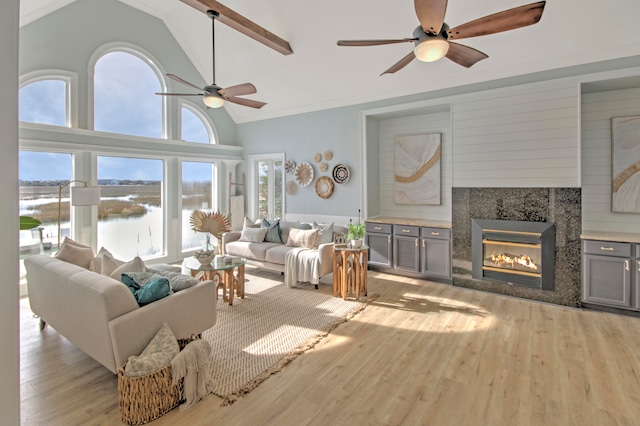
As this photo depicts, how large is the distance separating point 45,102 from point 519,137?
22.7 feet

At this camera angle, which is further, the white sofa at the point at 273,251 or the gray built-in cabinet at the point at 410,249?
the gray built-in cabinet at the point at 410,249

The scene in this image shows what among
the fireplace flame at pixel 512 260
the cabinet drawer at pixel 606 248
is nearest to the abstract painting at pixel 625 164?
the cabinet drawer at pixel 606 248

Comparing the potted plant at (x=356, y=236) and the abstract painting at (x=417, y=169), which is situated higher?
the abstract painting at (x=417, y=169)

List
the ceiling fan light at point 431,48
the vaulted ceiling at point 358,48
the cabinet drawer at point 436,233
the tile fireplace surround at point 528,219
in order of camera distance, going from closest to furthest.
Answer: the ceiling fan light at point 431,48, the vaulted ceiling at point 358,48, the tile fireplace surround at point 528,219, the cabinet drawer at point 436,233

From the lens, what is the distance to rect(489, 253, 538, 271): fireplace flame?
4582 mm

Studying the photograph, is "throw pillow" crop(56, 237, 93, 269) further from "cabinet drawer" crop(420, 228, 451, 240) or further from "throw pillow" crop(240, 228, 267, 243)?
"cabinet drawer" crop(420, 228, 451, 240)

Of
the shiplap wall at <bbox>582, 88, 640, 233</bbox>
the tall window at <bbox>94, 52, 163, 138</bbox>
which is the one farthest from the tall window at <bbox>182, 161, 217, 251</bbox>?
the shiplap wall at <bbox>582, 88, 640, 233</bbox>

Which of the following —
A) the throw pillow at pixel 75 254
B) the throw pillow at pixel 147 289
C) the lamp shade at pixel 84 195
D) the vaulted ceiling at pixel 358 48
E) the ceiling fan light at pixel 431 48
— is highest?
the vaulted ceiling at pixel 358 48

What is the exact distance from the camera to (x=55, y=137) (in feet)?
16.6

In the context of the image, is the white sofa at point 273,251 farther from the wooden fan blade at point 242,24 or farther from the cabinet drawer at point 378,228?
the wooden fan blade at point 242,24

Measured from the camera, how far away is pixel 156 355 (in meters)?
2.42

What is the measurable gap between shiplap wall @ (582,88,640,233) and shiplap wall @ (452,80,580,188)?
58cm

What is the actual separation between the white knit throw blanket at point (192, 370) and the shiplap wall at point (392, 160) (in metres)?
4.61

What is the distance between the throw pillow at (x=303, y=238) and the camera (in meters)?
5.45
